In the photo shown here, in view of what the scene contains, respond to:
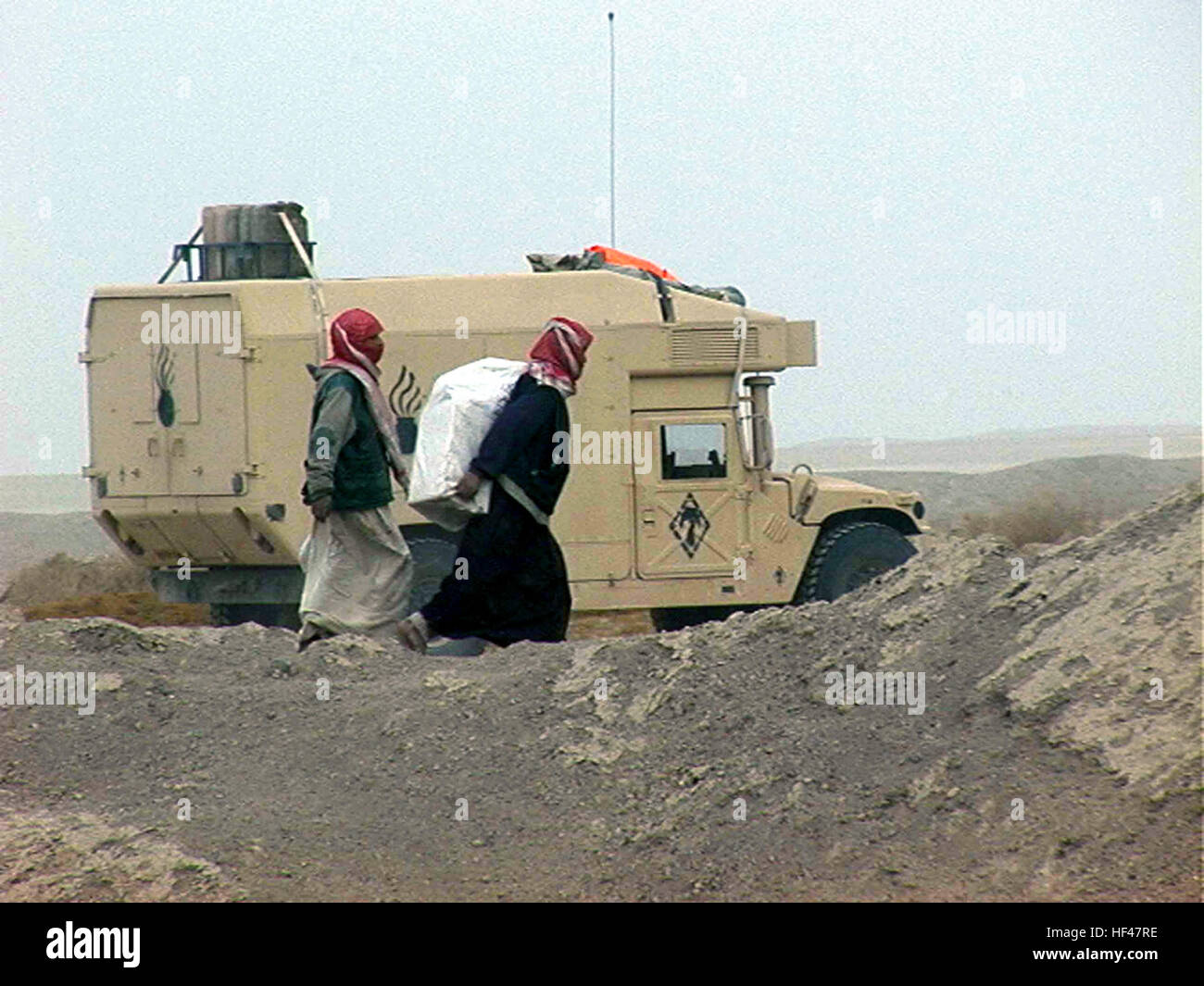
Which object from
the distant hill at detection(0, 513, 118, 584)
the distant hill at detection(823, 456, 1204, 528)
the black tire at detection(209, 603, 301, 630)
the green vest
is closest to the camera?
the green vest

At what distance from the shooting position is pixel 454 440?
8.73 metres

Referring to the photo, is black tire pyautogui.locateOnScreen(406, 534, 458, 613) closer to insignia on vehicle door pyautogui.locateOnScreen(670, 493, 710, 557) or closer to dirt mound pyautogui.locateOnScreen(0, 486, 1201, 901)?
insignia on vehicle door pyautogui.locateOnScreen(670, 493, 710, 557)

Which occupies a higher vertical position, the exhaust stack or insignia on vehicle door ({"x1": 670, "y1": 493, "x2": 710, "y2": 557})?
the exhaust stack

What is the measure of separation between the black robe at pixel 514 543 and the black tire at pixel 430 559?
447cm

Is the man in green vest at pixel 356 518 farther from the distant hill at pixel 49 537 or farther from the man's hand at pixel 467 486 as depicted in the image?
the distant hill at pixel 49 537

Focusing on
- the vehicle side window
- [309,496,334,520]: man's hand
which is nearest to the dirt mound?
[309,496,334,520]: man's hand

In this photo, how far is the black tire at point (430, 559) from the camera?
13414 millimetres

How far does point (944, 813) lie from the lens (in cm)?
634

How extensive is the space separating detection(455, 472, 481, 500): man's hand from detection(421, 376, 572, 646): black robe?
47 mm

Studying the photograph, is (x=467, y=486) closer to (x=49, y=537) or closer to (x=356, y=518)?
(x=356, y=518)

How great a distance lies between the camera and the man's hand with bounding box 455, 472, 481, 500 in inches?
339

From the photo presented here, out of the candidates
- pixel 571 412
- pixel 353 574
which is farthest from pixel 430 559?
pixel 353 574

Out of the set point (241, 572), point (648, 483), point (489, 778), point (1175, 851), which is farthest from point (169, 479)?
point (1175, 851)

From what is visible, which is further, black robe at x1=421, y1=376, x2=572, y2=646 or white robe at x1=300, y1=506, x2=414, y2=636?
white robe at x1=300, y1=506, x2=414, y2=636
